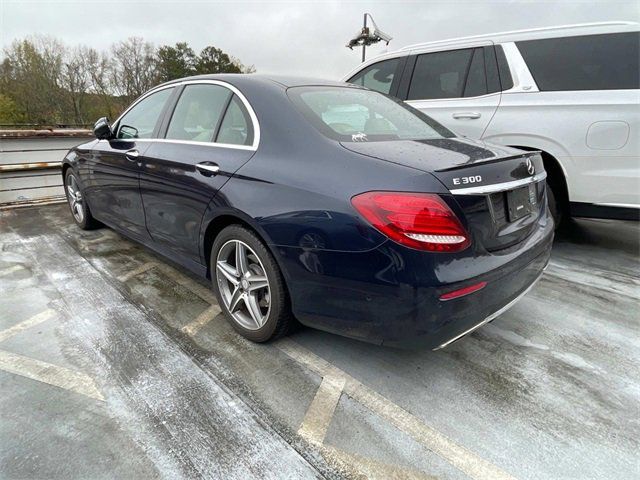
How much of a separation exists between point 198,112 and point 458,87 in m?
2.69

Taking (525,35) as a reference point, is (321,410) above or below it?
below

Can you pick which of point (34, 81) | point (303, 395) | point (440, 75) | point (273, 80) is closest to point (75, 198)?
point (273, 80)

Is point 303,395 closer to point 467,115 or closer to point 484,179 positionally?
point 484,179

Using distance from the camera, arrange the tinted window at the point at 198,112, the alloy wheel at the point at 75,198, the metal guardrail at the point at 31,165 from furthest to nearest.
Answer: the metal guardrail at the point at 31,165, the alloy wheel at the point at 75,198, the tinted window at the point at 198,112

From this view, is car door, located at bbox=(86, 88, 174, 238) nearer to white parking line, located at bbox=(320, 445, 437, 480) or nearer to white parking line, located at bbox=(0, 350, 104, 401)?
white parking line, located at bbox=(0, 350, 104, 401)

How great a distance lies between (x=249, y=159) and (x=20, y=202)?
5.69 meters

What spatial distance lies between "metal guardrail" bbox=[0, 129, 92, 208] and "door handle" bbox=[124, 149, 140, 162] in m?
3.98

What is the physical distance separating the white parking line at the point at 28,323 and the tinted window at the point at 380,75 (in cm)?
382

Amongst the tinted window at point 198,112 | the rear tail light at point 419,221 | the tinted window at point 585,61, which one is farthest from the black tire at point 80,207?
the tinted window at point 585,61

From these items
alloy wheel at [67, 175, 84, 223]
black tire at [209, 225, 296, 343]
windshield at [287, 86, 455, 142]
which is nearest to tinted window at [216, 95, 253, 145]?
windshield at [287, 86, 455, 142]

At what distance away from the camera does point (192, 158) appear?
255 cm

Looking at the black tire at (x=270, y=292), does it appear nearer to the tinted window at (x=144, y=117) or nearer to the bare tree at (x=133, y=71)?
the tinted window at (x=144, y=117)

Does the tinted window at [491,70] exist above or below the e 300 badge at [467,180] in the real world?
above

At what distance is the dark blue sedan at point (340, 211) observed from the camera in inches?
65.4
